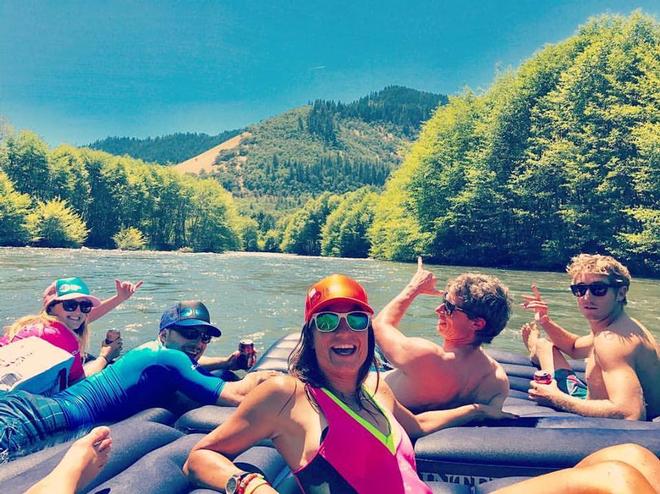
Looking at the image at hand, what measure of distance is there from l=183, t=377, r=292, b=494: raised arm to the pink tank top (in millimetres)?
2005

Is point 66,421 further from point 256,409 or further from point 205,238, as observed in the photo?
point 205,238

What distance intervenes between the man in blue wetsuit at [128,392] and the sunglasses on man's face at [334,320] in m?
1.00

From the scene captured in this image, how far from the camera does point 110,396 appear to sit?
3146 millimetres

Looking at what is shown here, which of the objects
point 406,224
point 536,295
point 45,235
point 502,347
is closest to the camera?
point 536,295

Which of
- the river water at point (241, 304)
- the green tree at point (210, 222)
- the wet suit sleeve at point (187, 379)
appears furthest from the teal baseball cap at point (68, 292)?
the green tree at point (210, 222)

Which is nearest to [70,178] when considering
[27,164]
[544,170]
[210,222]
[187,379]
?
[27,164]

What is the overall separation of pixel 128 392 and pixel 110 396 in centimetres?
11

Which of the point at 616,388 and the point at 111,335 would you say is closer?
the point at 616,388

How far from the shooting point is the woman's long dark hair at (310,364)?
2.09 meters

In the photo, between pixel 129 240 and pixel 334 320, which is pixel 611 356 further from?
pixel 129 240

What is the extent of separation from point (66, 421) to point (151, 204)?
72.9 meters

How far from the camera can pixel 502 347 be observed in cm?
861

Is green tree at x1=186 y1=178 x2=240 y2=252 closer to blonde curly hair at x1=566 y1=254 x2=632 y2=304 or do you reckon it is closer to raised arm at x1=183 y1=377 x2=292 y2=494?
blonde curly hair at x1=566 y1=254 x2=632 y2=304

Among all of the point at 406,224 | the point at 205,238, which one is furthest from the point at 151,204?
the point at 406,224
